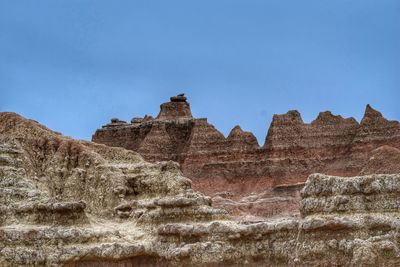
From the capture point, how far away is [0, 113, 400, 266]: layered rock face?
17.2 meters

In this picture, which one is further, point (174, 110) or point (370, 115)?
point (174, 110)

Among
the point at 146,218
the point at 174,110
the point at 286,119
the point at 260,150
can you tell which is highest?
the point at 174,110

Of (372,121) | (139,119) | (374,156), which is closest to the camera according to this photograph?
(374,156)

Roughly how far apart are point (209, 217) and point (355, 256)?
19.7 feet

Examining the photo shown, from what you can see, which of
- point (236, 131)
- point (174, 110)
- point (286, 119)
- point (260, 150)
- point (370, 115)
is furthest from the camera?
point (174, 110)

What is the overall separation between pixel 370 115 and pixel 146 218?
4689 cm

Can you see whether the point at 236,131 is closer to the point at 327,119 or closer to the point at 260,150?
the point at 260,150

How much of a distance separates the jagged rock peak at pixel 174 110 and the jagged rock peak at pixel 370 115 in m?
20.6

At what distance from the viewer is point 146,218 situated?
23.0 metres

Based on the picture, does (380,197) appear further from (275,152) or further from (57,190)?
(275,152)

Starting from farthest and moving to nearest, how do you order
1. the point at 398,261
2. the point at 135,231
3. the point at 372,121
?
the point at 372,121
the point at 135,231
the point at 398,261

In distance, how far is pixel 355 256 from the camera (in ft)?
54.9

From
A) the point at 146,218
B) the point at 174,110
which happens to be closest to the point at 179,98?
the point at 174,110

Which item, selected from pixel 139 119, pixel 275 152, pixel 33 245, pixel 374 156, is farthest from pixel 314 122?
pixel 33 245
